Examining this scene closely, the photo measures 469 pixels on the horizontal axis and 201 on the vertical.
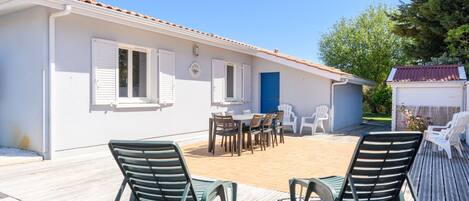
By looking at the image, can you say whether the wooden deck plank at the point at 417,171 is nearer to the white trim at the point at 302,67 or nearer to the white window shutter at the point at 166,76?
the white trim at the point at 302,67

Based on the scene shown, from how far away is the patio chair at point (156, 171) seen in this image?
107 inches

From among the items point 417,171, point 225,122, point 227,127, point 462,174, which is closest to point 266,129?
point 227,127

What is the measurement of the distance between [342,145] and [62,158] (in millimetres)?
7017

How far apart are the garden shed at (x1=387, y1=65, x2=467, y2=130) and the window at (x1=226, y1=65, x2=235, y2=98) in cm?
560

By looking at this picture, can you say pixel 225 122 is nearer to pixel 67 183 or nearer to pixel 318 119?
pixel 67 183

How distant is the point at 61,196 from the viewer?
4.37 m

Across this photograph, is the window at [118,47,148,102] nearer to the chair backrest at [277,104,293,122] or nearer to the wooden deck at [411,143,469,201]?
the chair backrest at [277,104,293,122]

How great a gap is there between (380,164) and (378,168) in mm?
41

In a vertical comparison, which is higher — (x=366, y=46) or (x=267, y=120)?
(x=366, y=46)

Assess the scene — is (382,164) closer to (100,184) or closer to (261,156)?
(100,184)

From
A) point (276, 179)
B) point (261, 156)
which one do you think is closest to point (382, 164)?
point (276, 179)

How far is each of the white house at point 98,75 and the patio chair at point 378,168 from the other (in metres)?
5.75

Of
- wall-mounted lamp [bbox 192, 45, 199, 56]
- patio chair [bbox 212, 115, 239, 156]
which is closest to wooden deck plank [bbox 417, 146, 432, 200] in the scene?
patio chair [bbox 212, 115, 239, 156]

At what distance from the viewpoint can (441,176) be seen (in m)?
5.53
